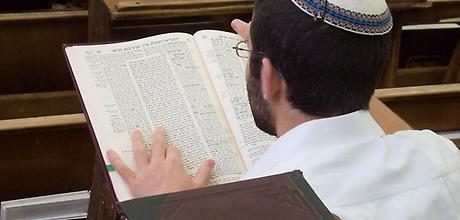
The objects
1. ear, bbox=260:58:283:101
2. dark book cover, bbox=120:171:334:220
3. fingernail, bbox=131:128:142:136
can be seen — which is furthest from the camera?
fingernail, bbox=131:128:142:136

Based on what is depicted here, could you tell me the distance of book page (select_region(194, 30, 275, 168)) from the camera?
4.38ft

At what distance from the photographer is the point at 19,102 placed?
2.64m

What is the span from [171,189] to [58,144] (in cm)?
72

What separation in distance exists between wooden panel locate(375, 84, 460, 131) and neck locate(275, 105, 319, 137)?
0.90m

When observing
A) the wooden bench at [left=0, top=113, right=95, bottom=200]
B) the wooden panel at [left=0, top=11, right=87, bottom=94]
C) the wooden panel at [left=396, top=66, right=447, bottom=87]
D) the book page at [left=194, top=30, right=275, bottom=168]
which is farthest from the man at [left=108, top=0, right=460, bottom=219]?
the wooden panel at [left=396, top=66, right=447, bottom=87]

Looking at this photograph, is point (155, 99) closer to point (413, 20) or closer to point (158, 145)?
point (158, 145)

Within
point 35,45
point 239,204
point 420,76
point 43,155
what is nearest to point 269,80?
point 239,204

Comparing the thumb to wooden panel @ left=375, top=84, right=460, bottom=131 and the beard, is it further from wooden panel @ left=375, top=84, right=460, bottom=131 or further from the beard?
wooden panel @ left=375, top=84, right=460, bottom=131

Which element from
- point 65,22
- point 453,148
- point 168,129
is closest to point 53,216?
point 168,129

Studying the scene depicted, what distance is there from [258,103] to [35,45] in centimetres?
176

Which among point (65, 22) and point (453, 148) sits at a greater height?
point (453, 148)

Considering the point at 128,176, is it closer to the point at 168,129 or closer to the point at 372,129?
the point at 168,129

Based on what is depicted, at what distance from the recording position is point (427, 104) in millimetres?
2199

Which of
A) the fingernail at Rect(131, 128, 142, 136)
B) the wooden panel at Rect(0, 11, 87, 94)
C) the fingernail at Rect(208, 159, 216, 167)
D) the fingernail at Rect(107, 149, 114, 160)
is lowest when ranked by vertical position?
the wooden panel at Rect(0, 11, 87, 94)
